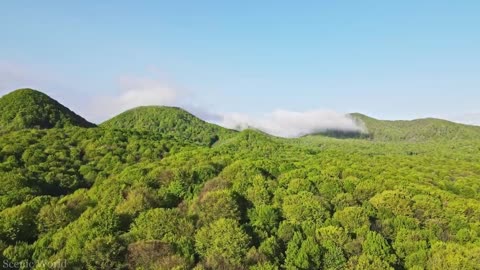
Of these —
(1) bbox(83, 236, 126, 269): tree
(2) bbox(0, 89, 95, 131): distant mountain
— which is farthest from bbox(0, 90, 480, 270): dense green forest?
(2) bbox(0, 89, 95, 131): distant mountain

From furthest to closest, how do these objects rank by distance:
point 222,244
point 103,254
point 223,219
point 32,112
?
point 32,112
point 223,219
point 222,244
point 103,254

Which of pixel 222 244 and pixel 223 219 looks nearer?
pixel 222 244

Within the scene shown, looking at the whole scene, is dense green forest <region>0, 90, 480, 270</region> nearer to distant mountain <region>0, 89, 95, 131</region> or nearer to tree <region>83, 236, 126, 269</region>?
tree <region>83, 236, 126, 269</region>

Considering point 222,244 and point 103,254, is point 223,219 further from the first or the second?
point 103,254

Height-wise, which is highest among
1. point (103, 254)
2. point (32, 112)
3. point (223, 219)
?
point (32, 112)

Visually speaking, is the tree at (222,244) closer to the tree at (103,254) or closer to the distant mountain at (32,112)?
the tree at (103,254)

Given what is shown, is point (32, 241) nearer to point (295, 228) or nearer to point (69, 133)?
point (295, 228)

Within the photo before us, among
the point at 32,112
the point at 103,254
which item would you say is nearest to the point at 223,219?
the point at 103,254

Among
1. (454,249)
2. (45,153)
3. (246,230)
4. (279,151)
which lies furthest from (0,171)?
(279,151)

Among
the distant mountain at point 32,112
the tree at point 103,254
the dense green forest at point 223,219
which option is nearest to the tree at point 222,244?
the dense green forest at point 223,219
